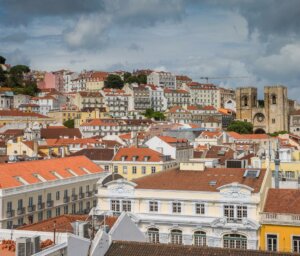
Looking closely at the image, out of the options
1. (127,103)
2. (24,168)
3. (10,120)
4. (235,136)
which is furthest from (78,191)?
(127,103)

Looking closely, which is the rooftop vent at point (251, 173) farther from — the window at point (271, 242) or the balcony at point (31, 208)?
the balcony at point (31, 208)

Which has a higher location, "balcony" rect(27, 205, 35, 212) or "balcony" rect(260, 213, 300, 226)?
"balcony" rect(260, 213, 300, 226)

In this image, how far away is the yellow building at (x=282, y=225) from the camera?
33.5 m

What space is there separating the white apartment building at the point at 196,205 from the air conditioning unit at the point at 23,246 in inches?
682

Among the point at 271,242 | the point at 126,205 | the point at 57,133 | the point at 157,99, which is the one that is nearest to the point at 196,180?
the point at 126,205

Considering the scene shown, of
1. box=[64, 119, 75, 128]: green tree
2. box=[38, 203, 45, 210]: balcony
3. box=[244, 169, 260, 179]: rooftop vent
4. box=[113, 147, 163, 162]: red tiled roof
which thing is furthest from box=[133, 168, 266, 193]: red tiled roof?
box=[64, 119, 75, 128]: green tree

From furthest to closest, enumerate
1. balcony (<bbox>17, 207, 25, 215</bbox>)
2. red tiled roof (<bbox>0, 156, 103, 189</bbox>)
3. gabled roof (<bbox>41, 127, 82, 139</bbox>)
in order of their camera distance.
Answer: gabled roof (<bbox>41, 127, 82, 139</bbox>) → red tiled roof (<bbox>0, 156, 103, 189</bbox>) → balcony (<bbox>17, 207, 25, 215</bbox>)

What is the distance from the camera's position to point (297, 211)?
34094 millimetres

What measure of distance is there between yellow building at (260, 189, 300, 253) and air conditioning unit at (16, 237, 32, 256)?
717 inches

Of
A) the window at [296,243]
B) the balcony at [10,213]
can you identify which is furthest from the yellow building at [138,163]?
the window at [296,243]

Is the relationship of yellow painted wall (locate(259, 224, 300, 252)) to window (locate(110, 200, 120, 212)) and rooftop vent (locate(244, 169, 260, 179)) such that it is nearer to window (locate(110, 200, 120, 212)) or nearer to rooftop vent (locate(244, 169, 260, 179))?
rooftop vent (locate(244, 169, 260, 179))

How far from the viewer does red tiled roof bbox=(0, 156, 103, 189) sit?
154ft

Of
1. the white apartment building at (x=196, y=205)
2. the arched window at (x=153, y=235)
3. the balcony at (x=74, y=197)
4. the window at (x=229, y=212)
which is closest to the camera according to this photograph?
the white apartment building at (x=196, y=205)

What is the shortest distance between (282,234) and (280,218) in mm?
975
